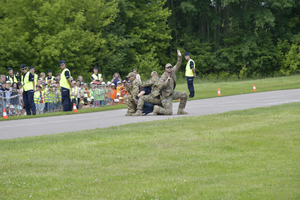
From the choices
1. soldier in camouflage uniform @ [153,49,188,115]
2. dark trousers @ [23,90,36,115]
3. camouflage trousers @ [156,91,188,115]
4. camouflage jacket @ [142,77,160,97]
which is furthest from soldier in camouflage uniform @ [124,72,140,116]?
dark trousers @ [23,90,36,115]

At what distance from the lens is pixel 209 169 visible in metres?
7.68

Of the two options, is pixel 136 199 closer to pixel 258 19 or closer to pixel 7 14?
pixel 7 14

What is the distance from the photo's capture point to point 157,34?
183 feet

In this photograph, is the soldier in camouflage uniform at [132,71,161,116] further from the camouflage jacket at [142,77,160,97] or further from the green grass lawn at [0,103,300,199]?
the green grass lawn at [0,103,300,199]

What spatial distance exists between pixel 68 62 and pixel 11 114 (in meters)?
19.0

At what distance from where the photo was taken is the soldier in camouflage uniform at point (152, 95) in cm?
1648

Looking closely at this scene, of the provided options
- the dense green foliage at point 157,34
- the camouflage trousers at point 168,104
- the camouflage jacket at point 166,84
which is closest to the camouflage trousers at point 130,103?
the camouflage trousers at point 168,104

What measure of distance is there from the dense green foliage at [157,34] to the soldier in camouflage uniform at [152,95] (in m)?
19.9

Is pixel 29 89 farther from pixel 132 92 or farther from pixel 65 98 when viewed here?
pixel 132 92

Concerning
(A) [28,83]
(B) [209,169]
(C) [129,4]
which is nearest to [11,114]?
(A) [28,83]

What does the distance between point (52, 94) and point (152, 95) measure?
6935 mm

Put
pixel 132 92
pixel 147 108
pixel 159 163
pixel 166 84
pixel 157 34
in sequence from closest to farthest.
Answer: pixel 159 163 → pixel 166 84 → pixel 147 108 → pixel 132 92 → pixel 157 34

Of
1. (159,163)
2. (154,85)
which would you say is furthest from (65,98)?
(159,163)

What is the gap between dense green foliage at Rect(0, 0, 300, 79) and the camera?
3603 cm
